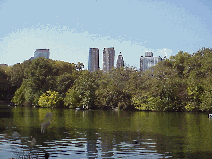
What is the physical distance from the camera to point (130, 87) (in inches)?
1642

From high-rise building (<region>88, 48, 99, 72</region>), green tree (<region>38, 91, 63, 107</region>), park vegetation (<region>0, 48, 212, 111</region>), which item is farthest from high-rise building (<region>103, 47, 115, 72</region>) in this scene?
green tree (<region>38, 91, 63, 107</region>)

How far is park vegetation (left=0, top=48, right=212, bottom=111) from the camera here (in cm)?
3909

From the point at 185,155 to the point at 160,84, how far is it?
95.5 feet

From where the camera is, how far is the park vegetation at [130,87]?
39.1 metres

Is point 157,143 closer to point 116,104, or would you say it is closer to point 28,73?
point 116,104

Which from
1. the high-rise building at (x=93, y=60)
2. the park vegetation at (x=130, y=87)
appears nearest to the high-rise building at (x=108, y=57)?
the high-rise building at (x=93, y=60)

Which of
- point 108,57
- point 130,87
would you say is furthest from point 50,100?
point 108,57

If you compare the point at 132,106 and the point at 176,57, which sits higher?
the point at 176,57

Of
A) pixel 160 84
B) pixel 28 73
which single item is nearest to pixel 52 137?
pixel 160 84

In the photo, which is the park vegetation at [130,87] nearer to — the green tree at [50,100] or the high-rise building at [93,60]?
the green tree at [50,100]

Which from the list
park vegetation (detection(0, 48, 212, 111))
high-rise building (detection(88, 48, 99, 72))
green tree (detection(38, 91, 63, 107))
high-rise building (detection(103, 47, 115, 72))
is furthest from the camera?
high-rise building (detection(103, 47, 115, 72))

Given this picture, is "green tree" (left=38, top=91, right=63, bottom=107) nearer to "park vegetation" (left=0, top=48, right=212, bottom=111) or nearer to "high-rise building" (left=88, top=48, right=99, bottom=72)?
"park vegetation" (left=0, top=48, right=212, bottom=111)

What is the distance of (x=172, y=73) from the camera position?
40188mm

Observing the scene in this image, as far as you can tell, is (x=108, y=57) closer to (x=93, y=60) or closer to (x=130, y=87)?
(x=93, y=60)
